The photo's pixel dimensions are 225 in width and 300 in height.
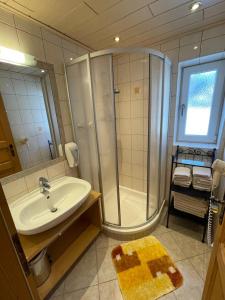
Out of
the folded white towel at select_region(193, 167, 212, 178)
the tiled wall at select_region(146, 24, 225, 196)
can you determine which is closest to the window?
the tiled wall at select_region(146, 24, 225, 196)

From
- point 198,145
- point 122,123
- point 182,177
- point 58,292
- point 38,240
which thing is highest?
point 122,123

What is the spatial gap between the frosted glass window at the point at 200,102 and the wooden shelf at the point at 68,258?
171 centimetres

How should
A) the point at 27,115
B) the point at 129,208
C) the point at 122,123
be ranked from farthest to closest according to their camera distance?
the point at 122,123 < the point at 129,208 < the point at 27,115

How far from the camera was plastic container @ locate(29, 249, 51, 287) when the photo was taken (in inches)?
45.0

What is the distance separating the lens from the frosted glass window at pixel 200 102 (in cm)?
162

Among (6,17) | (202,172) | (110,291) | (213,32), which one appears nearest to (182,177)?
(202,172)

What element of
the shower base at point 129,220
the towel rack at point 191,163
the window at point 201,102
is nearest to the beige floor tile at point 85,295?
the shower base at point 129,220

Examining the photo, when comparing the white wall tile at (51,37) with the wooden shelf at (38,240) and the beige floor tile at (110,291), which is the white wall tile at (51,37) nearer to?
the wooden shelf at (38,240)

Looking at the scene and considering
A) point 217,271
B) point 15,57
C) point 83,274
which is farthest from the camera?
point 83,274

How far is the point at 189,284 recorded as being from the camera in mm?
1218

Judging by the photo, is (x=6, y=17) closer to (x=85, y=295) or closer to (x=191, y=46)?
(x=191, y=46)

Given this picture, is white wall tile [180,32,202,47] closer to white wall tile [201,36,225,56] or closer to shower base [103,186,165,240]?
white wall tile [201,36,225,56]

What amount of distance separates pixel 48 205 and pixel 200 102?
6.56 feet

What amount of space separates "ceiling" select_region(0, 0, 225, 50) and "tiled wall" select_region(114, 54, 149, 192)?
359 mm
